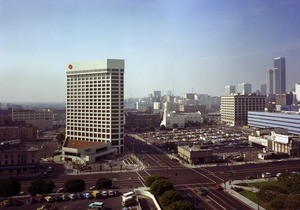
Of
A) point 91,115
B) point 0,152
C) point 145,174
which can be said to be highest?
point 91,115

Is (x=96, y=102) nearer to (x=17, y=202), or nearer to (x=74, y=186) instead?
→ (x=74, y=186)

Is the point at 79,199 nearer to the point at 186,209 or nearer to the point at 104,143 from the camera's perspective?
the point at 186,209

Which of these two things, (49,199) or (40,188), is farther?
(40,188)

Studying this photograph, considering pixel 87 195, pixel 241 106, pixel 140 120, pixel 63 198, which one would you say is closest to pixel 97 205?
pixel 87 195

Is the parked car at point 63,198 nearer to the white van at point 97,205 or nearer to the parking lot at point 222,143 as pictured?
the white van at point 97,205

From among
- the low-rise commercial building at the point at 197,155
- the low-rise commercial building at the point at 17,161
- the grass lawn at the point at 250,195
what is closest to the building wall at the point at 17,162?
the low-rise commercial building at the point at 17,161

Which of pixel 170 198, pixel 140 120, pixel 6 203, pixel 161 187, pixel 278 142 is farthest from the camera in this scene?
pixel 140 120

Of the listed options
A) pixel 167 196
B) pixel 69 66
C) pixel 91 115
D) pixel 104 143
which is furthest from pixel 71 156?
pixel 167 196
